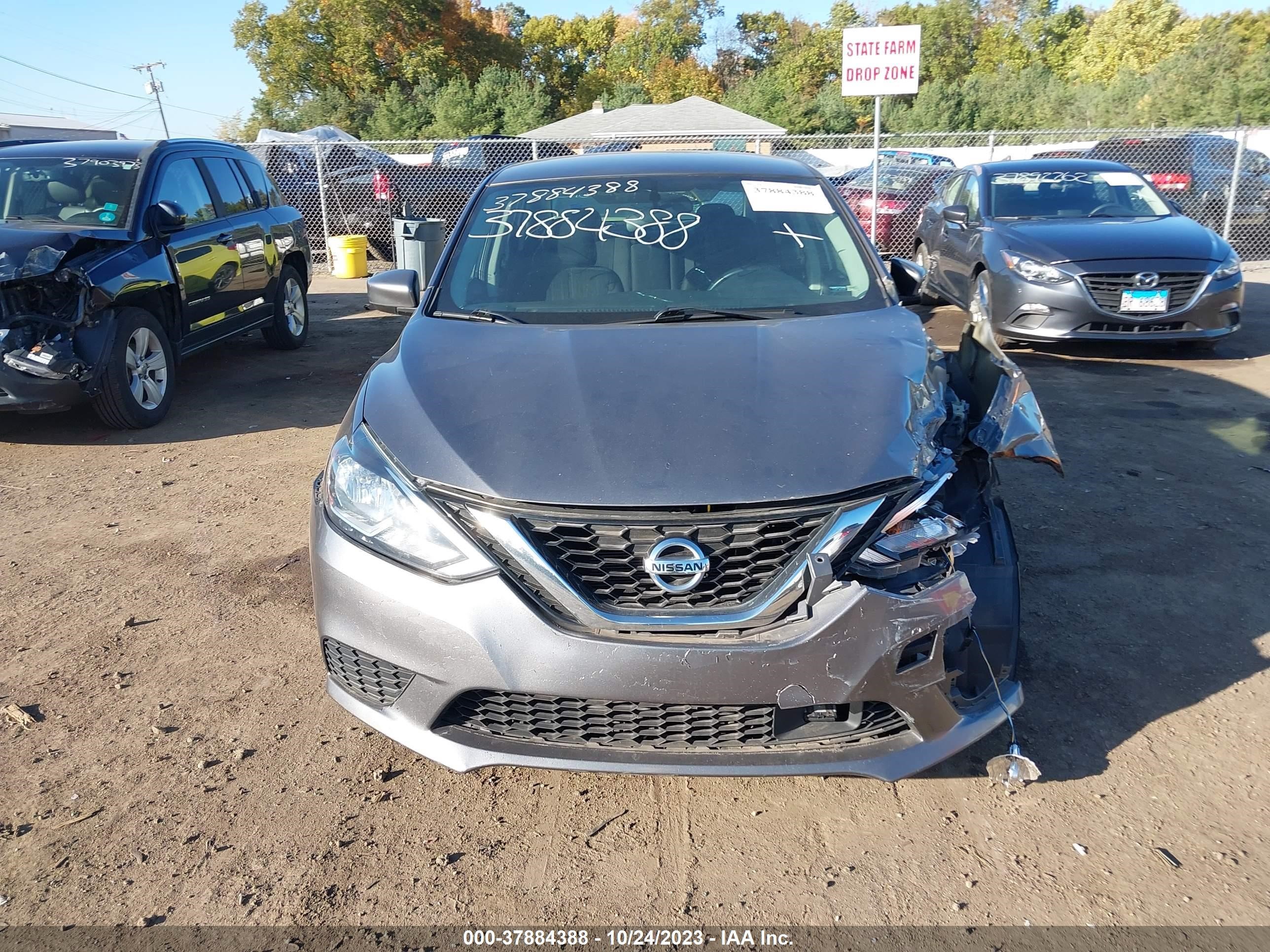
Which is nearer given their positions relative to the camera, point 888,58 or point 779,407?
point 779,407

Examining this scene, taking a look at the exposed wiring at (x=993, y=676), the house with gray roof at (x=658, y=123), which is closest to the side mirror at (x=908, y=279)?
the exposed wiring at (x=993, y=676)

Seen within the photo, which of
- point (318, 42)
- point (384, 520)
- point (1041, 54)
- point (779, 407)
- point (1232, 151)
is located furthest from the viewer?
point (1041, 54)

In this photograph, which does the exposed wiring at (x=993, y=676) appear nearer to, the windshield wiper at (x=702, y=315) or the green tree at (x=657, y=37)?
the windshield wiper at (x=702, y=315)

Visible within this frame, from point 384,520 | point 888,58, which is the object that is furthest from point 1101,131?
point 384,520

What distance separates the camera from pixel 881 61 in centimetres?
1260

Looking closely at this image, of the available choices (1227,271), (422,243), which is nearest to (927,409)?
(1227,271)

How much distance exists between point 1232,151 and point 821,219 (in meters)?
13.9

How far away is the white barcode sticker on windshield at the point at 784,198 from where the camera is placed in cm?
391

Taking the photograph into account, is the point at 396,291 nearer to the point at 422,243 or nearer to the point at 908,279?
the point at 908,279

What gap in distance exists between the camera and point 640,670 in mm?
2193

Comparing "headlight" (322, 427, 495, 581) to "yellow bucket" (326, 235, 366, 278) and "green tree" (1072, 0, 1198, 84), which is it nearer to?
"yellow bucket" (326, 235, 366, 278)

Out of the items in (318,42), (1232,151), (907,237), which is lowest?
(907,237)

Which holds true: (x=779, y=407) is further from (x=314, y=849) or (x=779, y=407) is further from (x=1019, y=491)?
→ (x=1019, y=491)

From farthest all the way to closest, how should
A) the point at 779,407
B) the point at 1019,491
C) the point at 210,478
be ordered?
the point at 210,478, the point at 1019,491, the point at 779,407
